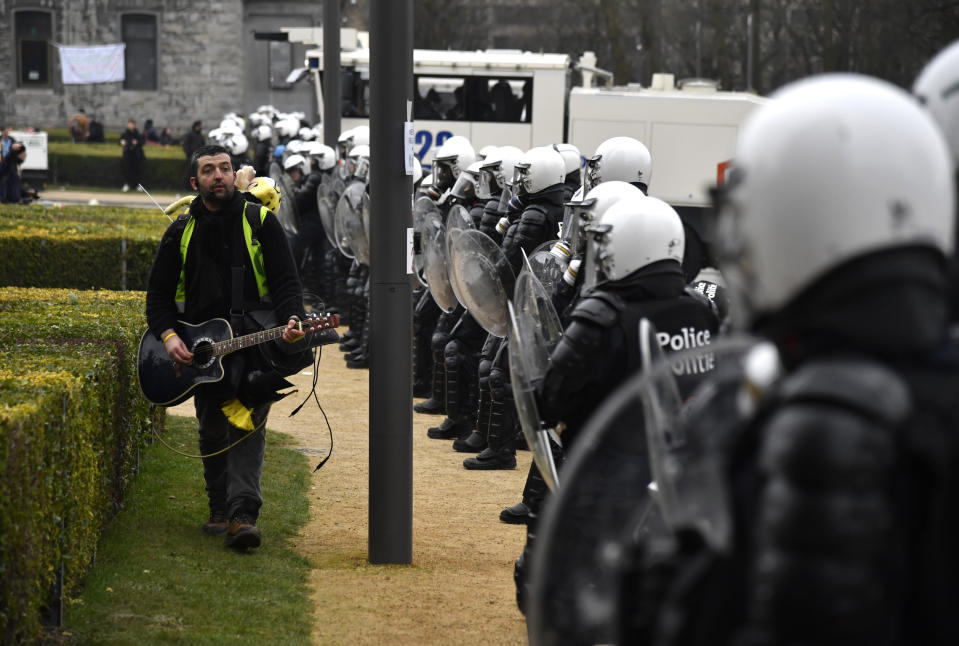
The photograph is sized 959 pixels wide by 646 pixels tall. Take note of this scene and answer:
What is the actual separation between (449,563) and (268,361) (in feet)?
4.28

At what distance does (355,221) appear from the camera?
486 inches

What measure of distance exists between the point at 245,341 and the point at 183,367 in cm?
32

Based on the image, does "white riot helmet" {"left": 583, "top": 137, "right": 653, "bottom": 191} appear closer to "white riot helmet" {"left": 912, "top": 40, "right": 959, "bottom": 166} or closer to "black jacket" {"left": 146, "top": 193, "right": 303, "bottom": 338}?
"black jacket" {"left": 146, "top": 193, "right": 303, "bottom": 338}

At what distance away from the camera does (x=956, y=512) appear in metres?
1.84

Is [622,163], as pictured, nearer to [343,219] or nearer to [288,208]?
[343,219]

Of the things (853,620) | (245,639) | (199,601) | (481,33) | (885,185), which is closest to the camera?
(853,620)

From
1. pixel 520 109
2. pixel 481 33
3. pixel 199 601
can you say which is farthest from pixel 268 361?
pixel 481 33

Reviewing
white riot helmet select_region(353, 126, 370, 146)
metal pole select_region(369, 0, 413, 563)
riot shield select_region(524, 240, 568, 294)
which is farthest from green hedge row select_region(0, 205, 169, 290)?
metal pole select_region(369, 0, 413, 563)

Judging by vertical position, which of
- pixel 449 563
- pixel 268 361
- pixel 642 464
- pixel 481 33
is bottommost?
pixel 449 563

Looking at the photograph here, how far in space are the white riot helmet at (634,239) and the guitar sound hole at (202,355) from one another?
2.19 meters

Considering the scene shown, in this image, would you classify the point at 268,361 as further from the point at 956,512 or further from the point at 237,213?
the point at 956,512

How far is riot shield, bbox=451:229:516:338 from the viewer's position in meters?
7.23

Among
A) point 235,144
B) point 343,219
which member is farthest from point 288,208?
point 235,144

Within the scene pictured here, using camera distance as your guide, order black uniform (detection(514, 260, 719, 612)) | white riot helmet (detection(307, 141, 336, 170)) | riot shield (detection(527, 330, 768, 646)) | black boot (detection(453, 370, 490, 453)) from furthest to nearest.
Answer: white riot helmet (detection(307, 141, 336, 170)) < black boot (detection(453, 370, 490, 453)) < black uniform (detection(514, 260, 719, 612)) < riot shield (detection(527, 330, 768, 646))
